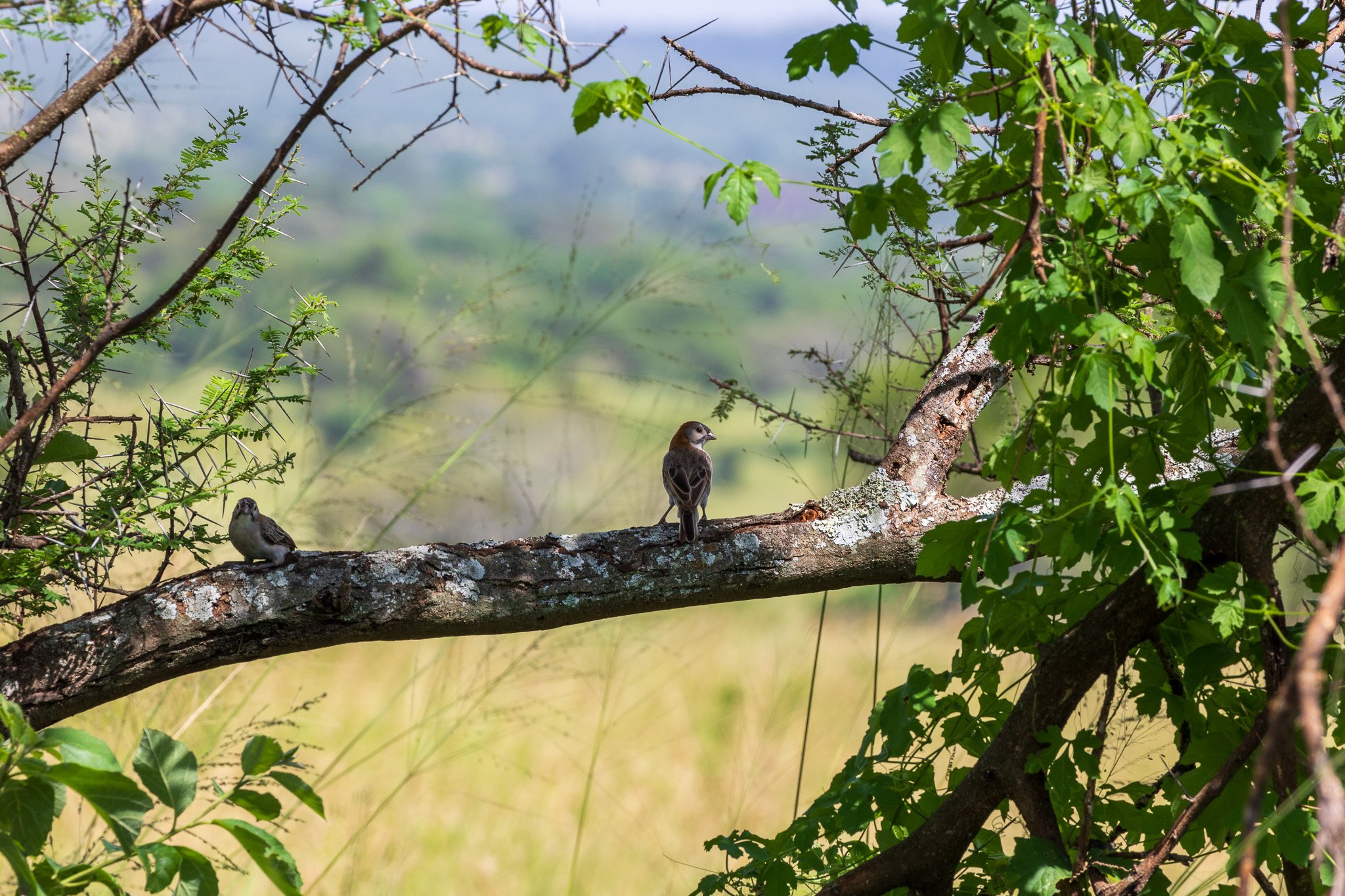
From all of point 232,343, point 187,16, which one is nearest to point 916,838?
point 187,16

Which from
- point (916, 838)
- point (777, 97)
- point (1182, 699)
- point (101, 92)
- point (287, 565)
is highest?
→ point (777, 97)

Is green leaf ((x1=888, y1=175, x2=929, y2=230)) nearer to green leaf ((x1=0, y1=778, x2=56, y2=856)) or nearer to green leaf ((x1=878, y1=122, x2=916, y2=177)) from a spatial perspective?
green leaf ((x1=878, y1=122, x2=916, y2=177))

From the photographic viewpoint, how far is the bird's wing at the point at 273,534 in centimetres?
300

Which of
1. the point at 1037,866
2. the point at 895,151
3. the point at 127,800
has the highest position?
the point at 895,151

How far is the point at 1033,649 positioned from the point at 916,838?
1.67ft

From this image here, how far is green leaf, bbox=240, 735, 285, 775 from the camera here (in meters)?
1.43

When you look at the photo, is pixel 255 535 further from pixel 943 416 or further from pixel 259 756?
pixel 943 416

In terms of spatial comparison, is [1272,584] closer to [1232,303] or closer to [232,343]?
[1232,303]

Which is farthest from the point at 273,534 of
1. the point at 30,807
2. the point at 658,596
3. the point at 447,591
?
the point at 30,807

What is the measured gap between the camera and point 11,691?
238 cm

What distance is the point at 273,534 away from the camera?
9.89 feet

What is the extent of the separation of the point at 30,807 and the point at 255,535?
5.19ft

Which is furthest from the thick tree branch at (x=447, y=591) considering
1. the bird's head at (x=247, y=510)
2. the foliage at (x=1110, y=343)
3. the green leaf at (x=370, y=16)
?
the green leaf at (x=370, y=16)

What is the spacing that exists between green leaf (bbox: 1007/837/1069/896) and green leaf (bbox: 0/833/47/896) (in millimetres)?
1694
